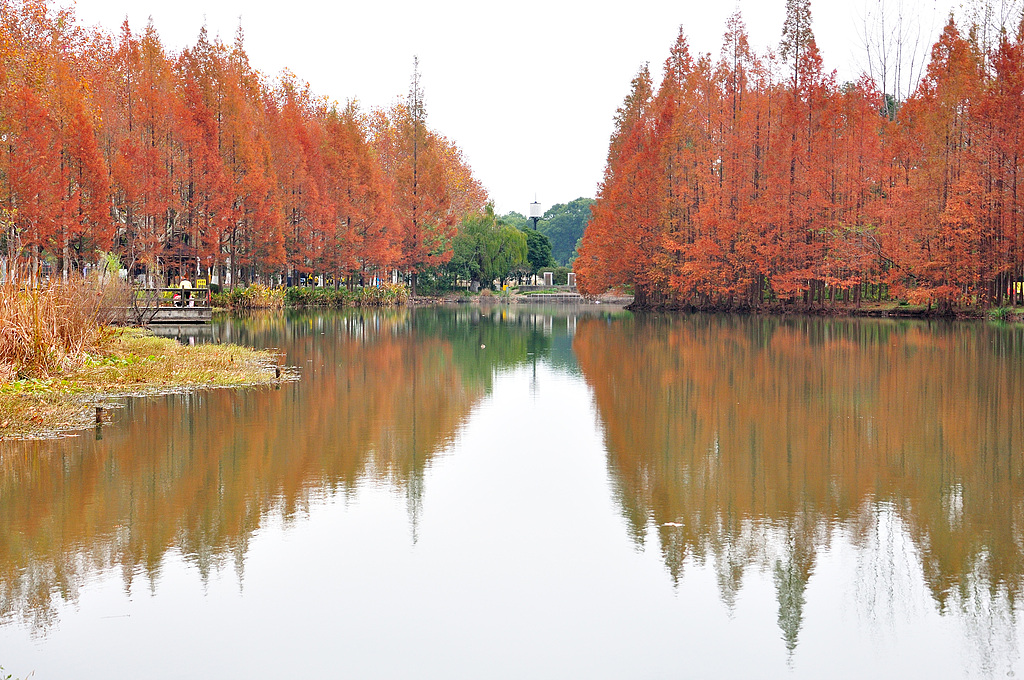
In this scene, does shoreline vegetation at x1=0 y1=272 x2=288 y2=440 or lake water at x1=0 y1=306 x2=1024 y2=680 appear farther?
shoreline vegetation at x1=0 y1=272 x2=288 y2=440

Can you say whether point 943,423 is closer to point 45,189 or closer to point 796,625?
point 796,625

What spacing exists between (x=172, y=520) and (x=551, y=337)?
2415 cm

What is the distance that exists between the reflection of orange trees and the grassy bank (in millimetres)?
609

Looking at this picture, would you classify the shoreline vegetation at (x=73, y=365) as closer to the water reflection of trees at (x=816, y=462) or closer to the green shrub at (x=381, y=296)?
the water reflection of trees at (x=816, y=462)

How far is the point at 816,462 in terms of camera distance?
922 cm

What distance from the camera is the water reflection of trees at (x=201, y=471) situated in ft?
20.1

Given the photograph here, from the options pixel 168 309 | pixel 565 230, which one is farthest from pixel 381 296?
pixel 565 230

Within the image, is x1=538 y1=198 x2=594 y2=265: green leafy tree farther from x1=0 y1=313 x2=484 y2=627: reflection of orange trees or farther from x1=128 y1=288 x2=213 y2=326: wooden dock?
x1=0 y1=313 x2=484 y2=627: reflection of orange trees

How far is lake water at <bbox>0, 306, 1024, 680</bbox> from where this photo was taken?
4.75 metres

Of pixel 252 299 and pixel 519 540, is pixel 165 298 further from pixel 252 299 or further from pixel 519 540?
pixel 519 540

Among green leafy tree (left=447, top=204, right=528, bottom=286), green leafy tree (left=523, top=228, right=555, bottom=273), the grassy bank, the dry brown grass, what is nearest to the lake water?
the grassy bank

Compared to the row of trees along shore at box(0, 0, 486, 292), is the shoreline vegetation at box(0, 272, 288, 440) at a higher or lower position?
lower

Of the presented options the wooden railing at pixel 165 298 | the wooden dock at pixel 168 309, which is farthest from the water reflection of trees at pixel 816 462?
the wooden railing at pixel 165 298

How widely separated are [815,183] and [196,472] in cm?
3960
